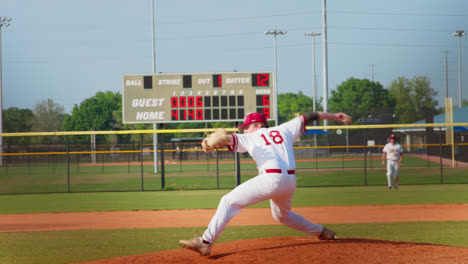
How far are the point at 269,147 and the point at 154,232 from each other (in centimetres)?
459

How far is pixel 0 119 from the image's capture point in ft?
128

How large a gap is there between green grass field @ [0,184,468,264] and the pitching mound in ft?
5.43

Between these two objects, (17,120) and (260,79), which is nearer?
(260,79)

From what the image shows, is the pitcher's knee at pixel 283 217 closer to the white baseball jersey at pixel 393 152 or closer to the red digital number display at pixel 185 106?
the white baseball jersey at pixel 393 152

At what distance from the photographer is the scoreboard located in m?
19.3

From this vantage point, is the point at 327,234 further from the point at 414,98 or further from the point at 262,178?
the point at 414,98

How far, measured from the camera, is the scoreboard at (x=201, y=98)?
1931 centimetres

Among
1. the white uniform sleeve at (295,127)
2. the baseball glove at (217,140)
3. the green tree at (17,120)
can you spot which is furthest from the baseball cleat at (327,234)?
the green tree at (17,120)

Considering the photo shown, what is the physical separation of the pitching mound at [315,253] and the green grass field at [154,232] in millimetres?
1657

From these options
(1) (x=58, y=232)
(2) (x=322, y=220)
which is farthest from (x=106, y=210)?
(2) (x=322, y=220)

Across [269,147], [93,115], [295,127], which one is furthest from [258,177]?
[93,115]

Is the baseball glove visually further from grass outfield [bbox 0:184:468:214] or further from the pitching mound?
grass outfield [bbox 0:184:468:214]

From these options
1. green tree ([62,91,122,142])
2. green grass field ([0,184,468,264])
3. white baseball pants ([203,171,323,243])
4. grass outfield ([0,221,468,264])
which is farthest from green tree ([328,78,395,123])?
white baseball pants ([203,171,323,243])

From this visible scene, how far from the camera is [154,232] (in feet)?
29.8
